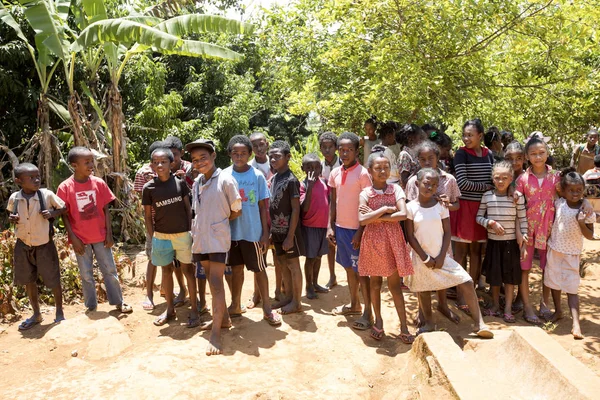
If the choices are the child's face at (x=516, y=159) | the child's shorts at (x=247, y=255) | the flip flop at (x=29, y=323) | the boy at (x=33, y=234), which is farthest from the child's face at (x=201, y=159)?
the child's face at (x=516, y=159)

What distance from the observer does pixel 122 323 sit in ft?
15.6

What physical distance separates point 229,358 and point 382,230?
64.5 inches

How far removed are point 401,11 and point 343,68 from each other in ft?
6.42

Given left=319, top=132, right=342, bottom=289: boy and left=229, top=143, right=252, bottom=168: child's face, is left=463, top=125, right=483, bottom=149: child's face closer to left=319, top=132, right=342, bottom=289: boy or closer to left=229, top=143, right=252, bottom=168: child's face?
left=319, top=132, right=342, bottom=289: boy

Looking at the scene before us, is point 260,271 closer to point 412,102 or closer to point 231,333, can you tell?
point 231,333

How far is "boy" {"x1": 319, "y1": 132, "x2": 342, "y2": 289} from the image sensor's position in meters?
5.36

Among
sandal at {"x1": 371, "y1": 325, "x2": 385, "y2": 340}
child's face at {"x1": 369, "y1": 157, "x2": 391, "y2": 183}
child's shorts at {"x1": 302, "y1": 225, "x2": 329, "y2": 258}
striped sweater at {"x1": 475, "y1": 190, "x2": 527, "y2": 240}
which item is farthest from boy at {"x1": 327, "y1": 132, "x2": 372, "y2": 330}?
striped sweater at {"x1": 475, "y1": 190, "x2": 527, "y2": 240}

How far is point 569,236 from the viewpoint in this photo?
452cm

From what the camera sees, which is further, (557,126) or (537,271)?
(557,126)

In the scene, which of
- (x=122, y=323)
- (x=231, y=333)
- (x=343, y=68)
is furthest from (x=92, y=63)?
(x=231, y=333)

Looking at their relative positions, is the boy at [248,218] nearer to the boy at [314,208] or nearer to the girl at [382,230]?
the boy at [314,208]

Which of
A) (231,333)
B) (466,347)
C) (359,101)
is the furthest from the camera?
(359,101)

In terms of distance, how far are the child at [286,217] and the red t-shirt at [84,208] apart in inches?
67.5

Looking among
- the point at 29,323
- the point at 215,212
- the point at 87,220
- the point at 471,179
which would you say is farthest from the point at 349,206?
the point at 29,323
